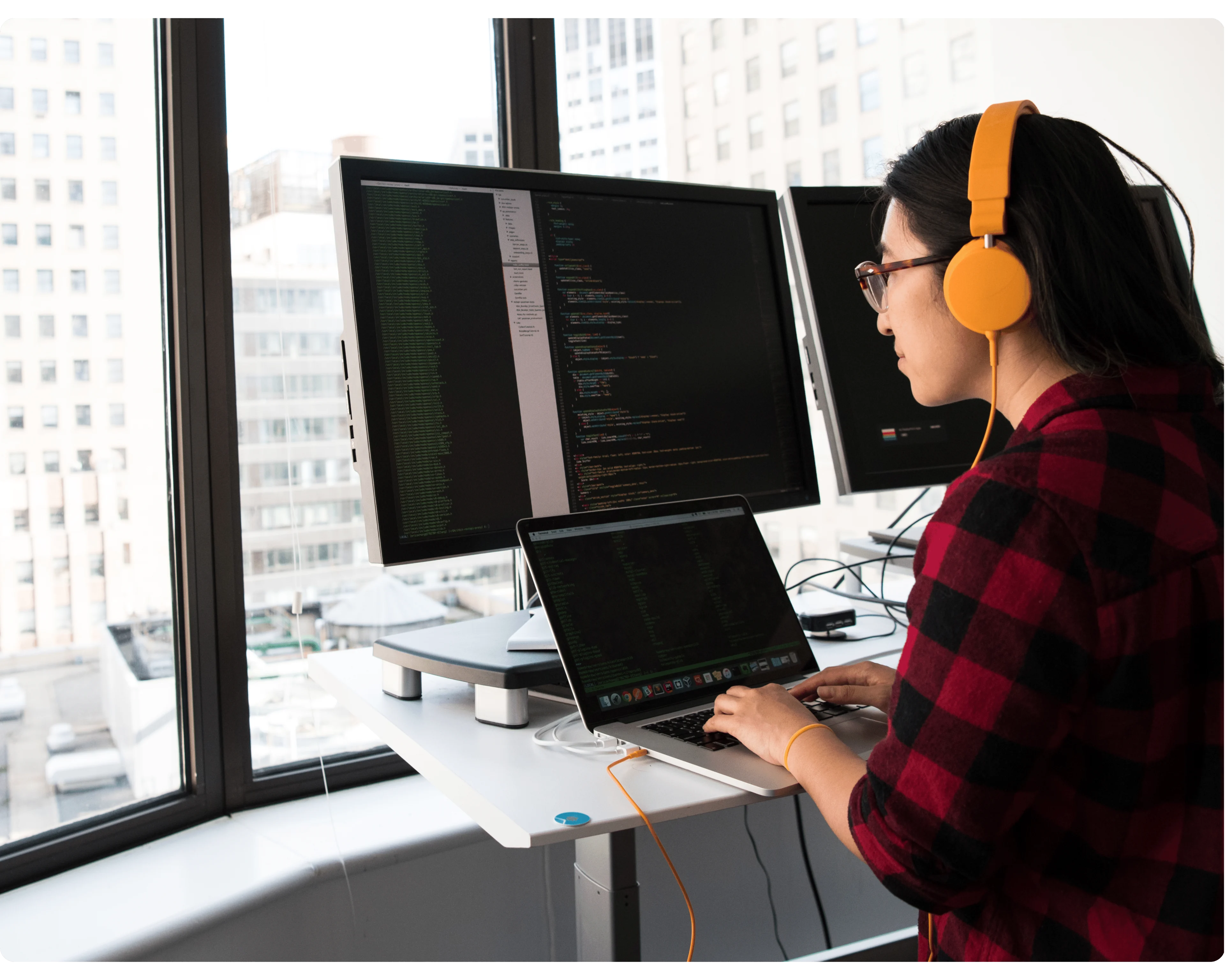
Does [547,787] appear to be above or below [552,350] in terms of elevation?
below

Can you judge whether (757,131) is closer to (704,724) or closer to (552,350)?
(552,350)

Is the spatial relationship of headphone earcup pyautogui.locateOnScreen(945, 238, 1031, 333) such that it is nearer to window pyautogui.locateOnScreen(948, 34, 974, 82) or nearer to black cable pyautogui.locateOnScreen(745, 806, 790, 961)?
black cable pyautogui.locateOnScreen(745, 806, 790, 961)

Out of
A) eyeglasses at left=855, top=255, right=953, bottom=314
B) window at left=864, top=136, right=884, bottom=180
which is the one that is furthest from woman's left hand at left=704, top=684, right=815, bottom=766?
window at left=864, top=136, right=884, bottom=180

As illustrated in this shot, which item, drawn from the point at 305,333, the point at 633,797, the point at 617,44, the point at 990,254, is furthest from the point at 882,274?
the point at 617,44

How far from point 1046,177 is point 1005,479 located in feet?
0.79

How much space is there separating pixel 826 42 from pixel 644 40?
459mm

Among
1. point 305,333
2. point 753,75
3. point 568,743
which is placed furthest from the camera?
point 753,75

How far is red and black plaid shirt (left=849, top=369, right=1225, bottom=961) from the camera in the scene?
595 millimetres

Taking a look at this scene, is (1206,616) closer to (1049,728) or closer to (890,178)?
(1049,728)

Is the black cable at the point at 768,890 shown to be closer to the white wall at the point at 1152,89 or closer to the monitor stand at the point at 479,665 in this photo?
the monitor stand at the point at 479,665

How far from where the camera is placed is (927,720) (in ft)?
2.06

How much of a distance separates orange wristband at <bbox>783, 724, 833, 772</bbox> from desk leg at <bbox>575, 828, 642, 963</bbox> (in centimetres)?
17

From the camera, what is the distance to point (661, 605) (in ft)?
3.15
